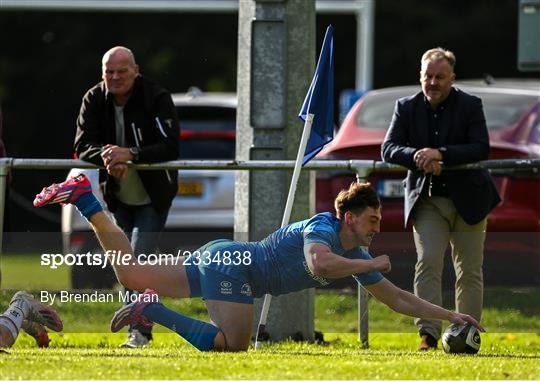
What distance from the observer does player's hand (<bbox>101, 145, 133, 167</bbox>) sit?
1152cm

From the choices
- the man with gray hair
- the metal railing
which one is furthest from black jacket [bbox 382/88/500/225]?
the metal railing

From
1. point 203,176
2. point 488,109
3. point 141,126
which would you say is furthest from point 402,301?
point 203,176

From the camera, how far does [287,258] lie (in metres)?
10.4

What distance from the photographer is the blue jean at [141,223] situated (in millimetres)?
11484

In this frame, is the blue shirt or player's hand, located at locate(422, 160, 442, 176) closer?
the blue shirt

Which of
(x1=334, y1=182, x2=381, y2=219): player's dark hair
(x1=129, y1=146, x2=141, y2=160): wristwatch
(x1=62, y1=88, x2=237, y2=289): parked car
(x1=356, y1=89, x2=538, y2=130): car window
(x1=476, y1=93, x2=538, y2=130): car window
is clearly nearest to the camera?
(x1=334, y1=182, x2=381, y2=219): player's dark hair

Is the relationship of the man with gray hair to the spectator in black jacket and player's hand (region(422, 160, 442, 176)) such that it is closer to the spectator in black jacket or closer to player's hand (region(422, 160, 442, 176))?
player's hand (region(422, 160, 442, 176))

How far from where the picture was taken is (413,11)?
39.3 m

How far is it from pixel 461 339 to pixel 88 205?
7.79 feet

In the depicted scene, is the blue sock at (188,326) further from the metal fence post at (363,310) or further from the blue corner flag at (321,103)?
the blue corner flag at (321,103)

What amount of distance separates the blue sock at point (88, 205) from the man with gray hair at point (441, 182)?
201cm

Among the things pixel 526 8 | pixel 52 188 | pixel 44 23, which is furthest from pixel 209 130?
pixel 44 23

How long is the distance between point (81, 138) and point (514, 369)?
3.61 m

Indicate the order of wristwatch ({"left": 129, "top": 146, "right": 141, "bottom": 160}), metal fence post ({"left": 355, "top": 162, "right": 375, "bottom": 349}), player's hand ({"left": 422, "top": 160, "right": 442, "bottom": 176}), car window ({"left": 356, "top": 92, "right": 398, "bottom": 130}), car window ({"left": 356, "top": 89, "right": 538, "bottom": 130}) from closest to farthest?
1. player's hand ({"left": 422, "top": 160, "right": 442, "bottom": 176})
2. wristwatch ({"left": 129, "top": 146, "right": 141, "bottom": 160})
3. metal fence post ({"left": 355, "top": 162, "right": 375, "bottom": 349})
4. car window ({"left": 356, "top": 89, "right": 538, "bottom": 130})
5. car window ({"left": 356, "top": 92, "right": 398, "bottom": 130})
